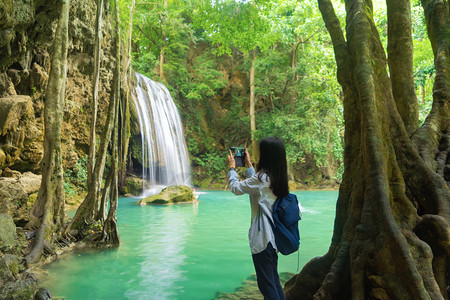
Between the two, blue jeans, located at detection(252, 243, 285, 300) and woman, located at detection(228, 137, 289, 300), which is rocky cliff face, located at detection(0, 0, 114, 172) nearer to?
woman, located at detection(228, 137, 289, 300)

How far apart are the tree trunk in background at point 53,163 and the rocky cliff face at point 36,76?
2.77 feet

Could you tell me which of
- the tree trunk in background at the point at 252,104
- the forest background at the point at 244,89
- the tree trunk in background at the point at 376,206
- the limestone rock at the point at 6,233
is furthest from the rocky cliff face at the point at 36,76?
the tree trunk in background at the point at 252,104

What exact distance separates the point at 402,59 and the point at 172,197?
12.1 meters

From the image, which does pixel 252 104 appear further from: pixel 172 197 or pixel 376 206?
pixel 376 206

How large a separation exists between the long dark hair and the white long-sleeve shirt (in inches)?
2.1

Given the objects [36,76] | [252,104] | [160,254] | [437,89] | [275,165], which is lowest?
[160,254]

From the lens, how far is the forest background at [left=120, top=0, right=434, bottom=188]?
21.5m

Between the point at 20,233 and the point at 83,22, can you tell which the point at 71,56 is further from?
the point at 20,233

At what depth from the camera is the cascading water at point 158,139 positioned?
62.8ft

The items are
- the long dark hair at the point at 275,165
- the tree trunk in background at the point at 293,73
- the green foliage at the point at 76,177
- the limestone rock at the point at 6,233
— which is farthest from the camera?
the tree trunk in background at the point at 293,73

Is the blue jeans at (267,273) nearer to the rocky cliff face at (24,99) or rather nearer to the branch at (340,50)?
the branch at (340,50)

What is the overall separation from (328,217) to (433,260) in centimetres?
847

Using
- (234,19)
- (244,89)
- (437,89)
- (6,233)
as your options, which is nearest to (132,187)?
(234,19)

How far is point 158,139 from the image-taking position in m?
20.0
